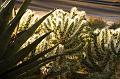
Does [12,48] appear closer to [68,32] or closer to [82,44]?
[82,44]

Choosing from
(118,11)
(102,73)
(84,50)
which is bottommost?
(102,73)

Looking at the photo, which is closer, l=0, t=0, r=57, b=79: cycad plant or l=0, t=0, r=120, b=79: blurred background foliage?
l=0, t=0, r=57, b=79: cycad plant

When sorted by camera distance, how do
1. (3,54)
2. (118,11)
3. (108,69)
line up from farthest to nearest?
(118,11) → (108,69) → (3,54)

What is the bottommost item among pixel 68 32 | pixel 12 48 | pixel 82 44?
pixel 12 48

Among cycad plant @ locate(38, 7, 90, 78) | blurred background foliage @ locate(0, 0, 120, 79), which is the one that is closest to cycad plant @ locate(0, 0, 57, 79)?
blurred background foliage @ locate(0, 0, 120, 79)

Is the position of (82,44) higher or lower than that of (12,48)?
higher

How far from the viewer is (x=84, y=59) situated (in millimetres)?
7273

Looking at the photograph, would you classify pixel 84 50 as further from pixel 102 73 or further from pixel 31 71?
pixel 31 71

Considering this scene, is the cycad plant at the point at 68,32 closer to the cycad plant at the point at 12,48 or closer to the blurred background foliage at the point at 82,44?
the blurred background foliage at the point at 82,44

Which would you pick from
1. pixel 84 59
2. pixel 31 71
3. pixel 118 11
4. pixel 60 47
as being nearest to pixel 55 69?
pixel 60 47

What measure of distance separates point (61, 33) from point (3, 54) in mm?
3543

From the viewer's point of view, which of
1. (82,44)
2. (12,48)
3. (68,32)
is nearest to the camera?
(12,48)

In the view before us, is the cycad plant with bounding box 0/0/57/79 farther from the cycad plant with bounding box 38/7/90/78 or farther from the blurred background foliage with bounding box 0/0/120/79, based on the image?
the cycad plant with bounding box 38/7/90/78

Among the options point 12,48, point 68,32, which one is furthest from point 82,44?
point 12,48
